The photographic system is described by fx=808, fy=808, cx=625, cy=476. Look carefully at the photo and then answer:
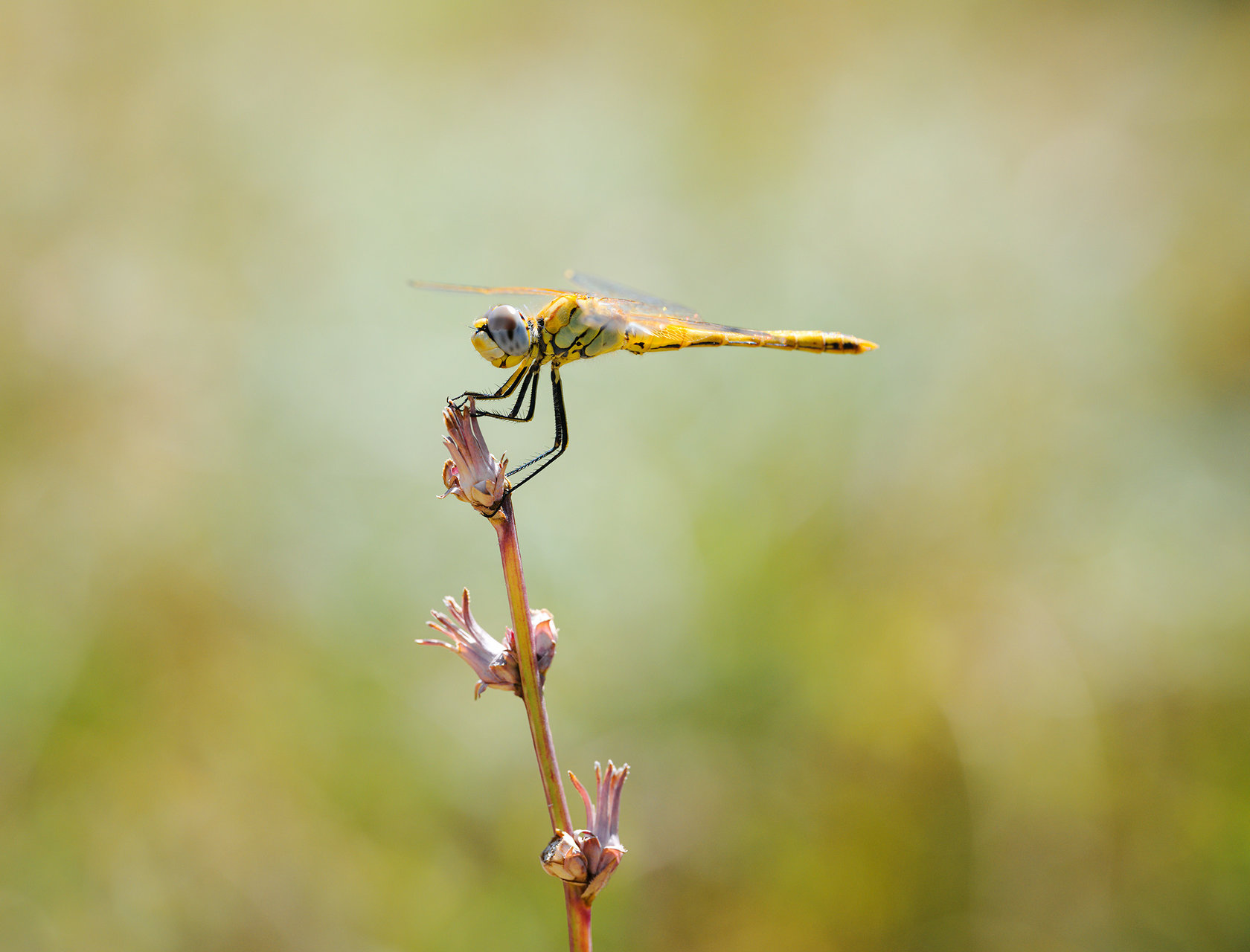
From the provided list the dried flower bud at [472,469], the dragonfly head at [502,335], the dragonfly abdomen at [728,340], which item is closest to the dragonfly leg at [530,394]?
the dragonfly head at [502,335]

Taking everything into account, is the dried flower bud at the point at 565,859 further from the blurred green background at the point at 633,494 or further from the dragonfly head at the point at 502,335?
the blurred green background at the point at 633,494

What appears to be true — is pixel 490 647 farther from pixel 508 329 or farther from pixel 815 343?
pixel 815 343

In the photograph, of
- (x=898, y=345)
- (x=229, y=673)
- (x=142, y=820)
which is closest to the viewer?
(x=142, y=820)

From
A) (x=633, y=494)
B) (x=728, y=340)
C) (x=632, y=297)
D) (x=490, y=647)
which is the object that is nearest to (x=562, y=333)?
(x=632, y=297)

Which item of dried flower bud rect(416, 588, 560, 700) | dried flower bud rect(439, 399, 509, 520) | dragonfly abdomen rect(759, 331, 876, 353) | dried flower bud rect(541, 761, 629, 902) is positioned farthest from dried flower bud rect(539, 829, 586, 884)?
dragonfly abdomen rect(759, 331, 876, 353)

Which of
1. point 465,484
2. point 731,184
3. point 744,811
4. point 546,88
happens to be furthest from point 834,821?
point 546,88

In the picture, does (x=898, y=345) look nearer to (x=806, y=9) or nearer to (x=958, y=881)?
(x=958, y=881)

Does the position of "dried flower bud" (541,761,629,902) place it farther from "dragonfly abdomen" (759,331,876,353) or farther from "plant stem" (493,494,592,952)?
"dragonfly abdomen" (759,331,876,353)
